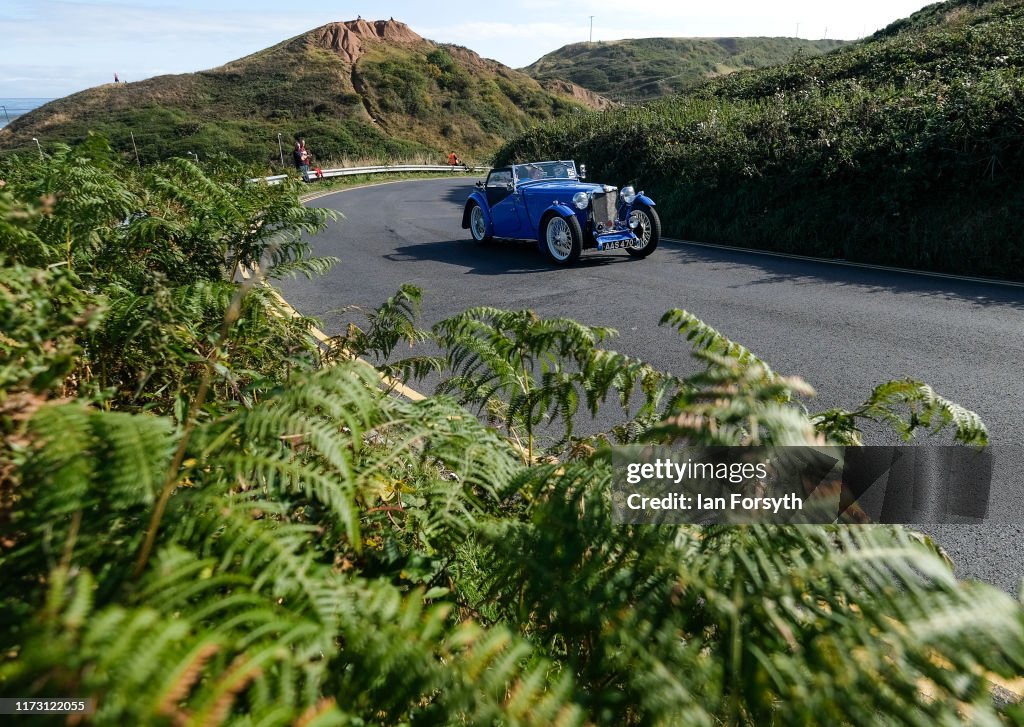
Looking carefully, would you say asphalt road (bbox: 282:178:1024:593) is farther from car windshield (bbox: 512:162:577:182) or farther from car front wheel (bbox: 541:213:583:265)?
car windshield (bbox: 512:162:577:182)

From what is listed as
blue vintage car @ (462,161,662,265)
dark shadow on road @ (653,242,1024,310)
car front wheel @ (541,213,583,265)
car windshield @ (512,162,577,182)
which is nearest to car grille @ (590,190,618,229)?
blue vintage car @ (462,161,662,265)

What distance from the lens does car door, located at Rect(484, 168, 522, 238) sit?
1076 centimetres

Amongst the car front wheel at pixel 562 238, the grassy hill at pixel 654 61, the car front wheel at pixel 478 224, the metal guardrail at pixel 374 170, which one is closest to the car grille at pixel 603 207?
the car front wheel at pixel 562 238

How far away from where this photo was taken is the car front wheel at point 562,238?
9539 millimetres

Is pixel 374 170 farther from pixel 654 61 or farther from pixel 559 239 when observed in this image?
pixel 654 61

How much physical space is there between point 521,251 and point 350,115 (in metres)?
46.3

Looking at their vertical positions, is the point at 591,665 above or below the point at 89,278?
below

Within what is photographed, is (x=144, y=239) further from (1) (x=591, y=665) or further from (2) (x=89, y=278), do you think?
(1) (x=591, y=665)

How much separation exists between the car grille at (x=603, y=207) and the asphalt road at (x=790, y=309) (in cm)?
58

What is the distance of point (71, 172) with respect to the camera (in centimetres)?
346

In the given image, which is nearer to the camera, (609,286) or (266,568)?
(266,568)

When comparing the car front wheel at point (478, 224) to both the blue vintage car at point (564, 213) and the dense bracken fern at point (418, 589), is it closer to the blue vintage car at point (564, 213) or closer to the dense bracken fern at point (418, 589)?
the blue vintage car at point (564, 213)

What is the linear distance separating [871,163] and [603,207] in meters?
4.18

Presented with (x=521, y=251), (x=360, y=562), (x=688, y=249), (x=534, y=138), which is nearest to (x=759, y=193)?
(x=688, y=249)
